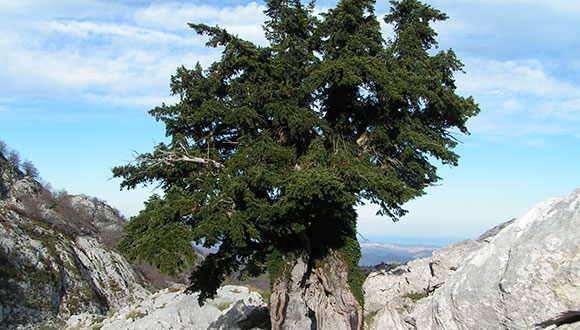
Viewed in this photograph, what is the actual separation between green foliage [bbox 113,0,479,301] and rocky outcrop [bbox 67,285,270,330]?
4.46 meters

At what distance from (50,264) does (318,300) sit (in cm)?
3244

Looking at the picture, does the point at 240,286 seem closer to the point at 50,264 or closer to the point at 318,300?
the point at 318,300

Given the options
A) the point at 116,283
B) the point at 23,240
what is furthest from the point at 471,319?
the point at 116,283

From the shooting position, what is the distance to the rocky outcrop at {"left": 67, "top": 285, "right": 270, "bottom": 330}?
69.3 ft

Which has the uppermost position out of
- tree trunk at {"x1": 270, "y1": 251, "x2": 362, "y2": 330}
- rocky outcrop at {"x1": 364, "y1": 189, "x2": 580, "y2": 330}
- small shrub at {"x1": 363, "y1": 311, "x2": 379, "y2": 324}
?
rocky outcrop at {"x1": 364, "y1": 189, "x2": 580, "y2": 330}

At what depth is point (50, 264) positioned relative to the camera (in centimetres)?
3850

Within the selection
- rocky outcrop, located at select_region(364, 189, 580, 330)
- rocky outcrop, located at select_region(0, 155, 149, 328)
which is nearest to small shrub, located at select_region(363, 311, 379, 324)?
rocky outcrop, located at select_region(364, 189, 580, 330)

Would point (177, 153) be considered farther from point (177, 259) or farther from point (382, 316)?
point (382, 316)

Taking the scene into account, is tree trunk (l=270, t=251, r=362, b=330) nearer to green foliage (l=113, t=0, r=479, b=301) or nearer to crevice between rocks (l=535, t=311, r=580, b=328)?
green foliage (l=113, t=0, r=479, b=301)

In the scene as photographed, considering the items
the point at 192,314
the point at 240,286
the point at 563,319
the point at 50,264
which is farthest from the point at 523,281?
the point at 50,264

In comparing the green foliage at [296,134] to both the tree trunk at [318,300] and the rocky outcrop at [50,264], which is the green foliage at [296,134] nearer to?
the tree trunk at [318,300]

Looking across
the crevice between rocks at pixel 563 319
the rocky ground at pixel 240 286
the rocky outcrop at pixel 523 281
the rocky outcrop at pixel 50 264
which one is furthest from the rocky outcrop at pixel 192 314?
the crevice between rocks at pixel 563 319

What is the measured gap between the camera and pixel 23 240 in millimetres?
38656

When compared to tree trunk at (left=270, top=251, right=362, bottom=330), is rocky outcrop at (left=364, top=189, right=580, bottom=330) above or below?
above
